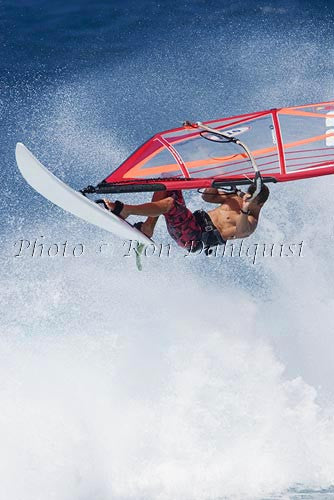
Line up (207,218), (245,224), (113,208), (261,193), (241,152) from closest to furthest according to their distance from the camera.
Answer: (113,208) < (261,193) < (245,224) < (207,218) < (241,152)

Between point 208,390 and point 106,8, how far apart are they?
6.40 m

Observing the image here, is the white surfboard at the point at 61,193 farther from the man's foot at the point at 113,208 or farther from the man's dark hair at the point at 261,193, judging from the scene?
the man's dark hair at the point at 261,193

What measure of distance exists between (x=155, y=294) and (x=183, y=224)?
4.36 meters

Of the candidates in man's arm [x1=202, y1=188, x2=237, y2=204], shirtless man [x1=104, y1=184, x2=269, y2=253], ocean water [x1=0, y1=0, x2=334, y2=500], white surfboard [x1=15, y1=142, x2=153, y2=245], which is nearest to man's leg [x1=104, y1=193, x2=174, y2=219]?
shirtless man [x1=104, y1=184, x2=269, y2=253]

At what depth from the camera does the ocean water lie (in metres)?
11.3

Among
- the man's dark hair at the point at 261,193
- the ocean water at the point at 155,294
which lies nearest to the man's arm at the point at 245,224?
the man's dark hair at the point at 261,193

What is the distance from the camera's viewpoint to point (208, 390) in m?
Result: 11.8

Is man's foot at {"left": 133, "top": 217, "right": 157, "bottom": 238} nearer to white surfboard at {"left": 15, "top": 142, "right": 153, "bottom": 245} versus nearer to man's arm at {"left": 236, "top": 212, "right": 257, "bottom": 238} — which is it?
white surfboard at {"left": 15, "top": 142, "right": 153, "bottom": 245}

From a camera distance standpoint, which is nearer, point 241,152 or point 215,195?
point 215,195

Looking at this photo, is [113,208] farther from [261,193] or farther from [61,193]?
[261,193]

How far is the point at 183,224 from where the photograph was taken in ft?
26.8

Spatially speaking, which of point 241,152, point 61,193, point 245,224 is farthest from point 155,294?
point 61,193

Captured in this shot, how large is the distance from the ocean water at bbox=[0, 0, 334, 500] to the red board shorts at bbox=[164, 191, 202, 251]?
363 centimetres

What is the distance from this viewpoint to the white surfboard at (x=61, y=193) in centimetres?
709
